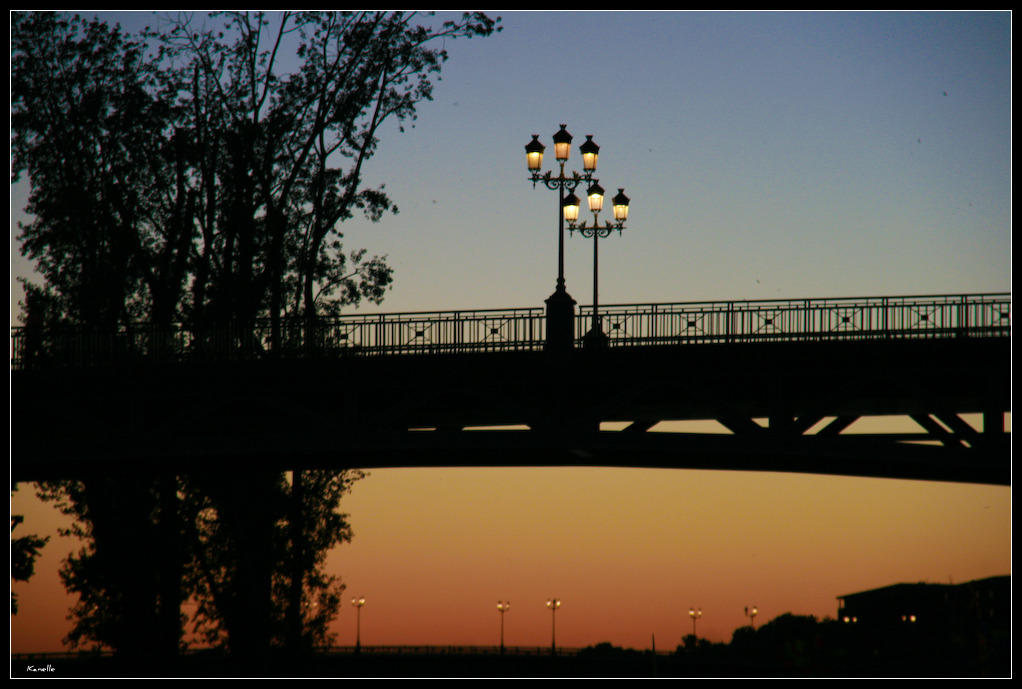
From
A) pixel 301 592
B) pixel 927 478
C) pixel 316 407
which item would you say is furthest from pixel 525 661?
pixel 927 478

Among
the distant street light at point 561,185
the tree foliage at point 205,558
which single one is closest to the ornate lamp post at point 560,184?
the distant street light at point 561,185

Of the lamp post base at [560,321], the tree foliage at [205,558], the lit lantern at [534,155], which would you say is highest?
the lit lantern at [534,155]

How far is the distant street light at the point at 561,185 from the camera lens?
2122cm

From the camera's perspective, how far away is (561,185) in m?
22.0

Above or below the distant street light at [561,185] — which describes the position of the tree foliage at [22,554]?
below

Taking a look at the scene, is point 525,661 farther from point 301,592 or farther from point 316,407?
point 316,407

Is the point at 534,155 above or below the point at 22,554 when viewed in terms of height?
above

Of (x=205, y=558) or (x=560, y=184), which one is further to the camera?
(x=205, y=558)

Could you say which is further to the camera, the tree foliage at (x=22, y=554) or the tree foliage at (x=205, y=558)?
the tree foliage at (x=205, y=558)

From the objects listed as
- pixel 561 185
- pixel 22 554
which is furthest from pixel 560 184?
pixel 22 554

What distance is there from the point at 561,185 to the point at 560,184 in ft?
0.09

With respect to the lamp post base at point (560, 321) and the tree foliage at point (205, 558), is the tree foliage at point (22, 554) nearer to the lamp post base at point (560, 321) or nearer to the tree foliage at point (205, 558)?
the tree foliage at point (205, 558)

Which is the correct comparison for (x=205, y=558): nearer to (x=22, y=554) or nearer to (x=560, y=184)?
(x=22, y=554)

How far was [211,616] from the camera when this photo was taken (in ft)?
91.4
